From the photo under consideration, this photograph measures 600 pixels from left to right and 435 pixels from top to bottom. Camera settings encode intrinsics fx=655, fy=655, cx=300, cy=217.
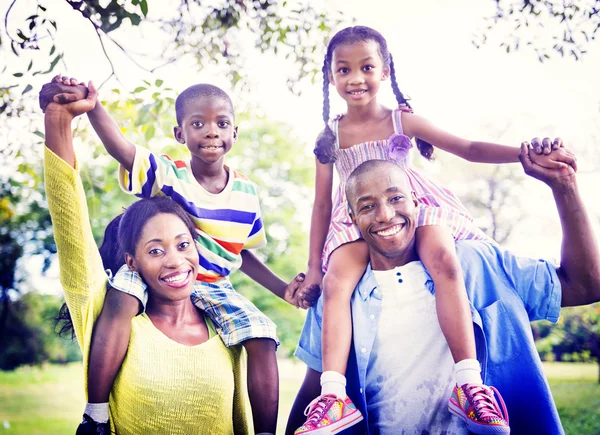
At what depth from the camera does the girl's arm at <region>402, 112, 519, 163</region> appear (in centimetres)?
254

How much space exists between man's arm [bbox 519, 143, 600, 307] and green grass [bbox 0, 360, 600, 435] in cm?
287

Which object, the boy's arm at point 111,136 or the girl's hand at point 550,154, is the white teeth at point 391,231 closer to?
the girl's hand at point 550,154

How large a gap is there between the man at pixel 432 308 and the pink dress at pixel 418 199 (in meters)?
0.09

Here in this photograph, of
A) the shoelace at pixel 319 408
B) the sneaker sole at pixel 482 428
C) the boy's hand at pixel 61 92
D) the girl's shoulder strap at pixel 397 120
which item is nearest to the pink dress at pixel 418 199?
the girl's shoulder strap at pixel 397 120

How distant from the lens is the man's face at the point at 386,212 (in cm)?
249

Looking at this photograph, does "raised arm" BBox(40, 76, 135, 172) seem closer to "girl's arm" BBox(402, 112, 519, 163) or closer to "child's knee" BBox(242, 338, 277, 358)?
Answer: "child's knee" BBox(242, 338, 277, 358)

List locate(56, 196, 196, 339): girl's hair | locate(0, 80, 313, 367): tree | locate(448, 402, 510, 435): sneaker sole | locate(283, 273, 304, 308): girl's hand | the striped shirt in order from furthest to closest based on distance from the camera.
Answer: locate(0, 80, 313, 367): tree, locate(283, 273, 304, 308): girl's hand, the striped shirt, locate(56, 196, 196, 339): girl's hair, locate(448, 402, 510, 435): sneaker sole

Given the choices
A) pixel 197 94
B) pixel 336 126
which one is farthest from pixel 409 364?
pixel 197 94

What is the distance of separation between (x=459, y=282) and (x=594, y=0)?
194 centimetres

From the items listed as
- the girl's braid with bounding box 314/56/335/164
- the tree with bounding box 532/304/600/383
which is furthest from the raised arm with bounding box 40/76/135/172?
the tree with bounding box 532/304/600/383

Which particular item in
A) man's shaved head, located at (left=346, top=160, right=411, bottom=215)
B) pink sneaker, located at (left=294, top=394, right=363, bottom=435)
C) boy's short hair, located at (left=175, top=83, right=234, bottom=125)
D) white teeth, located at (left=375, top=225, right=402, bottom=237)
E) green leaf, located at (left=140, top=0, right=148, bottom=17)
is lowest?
pink sneaker, located at (left=294, top=394, right=363, bottom=435)

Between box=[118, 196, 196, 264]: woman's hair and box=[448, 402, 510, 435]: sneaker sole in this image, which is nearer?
box=[448, 402, 510, 435]: sneaker sole

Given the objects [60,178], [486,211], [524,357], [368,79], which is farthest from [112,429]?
[486,211]

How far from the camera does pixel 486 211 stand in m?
7.70
